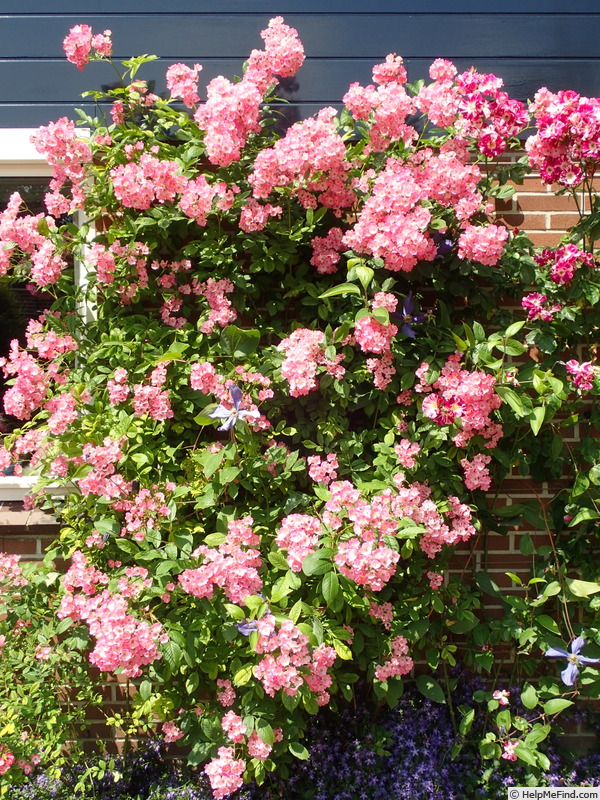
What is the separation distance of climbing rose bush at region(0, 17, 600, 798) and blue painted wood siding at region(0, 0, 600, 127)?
161mm

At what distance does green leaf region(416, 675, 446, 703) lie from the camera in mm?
2377

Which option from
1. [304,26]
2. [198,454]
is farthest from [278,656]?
[304,26]

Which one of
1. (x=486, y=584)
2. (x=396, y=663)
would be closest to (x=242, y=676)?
(x=396, y=663)

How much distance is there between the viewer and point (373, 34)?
2.63 metres

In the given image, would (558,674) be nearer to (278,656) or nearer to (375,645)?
(375,645)

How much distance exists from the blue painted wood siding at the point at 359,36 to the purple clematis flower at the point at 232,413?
126cm

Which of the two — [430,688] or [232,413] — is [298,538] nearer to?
[232,413]

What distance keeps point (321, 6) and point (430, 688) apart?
268cm

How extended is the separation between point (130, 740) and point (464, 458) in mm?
1752

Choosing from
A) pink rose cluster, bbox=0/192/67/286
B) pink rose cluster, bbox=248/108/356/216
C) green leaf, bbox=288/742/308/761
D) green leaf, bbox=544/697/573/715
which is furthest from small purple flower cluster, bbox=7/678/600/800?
pink rose cluster, bbox=248/108/356/216

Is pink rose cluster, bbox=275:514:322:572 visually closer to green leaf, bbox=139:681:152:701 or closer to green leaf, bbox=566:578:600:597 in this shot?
green leaf, bbox=139:681:152:701

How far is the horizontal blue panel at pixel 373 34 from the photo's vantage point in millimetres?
2627

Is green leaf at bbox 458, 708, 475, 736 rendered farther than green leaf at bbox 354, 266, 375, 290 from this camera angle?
Yes

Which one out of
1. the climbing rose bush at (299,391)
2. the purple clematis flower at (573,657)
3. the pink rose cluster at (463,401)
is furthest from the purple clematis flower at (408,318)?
the purple clematis flower at (573,657)
